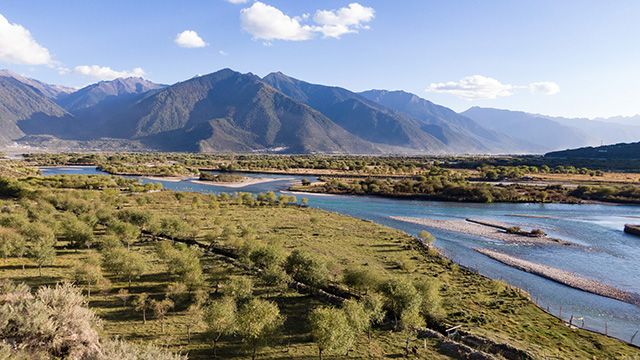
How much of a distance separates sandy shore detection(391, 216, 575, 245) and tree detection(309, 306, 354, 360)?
179ft

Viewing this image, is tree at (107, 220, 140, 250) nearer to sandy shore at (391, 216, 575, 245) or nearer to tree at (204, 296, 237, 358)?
tree at (204, 296, 237, 358)

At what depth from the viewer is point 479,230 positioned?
71312 millimetres

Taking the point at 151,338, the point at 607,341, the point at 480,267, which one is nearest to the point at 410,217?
the point at 480,267

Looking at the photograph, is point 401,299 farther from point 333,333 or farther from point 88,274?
point 88,274

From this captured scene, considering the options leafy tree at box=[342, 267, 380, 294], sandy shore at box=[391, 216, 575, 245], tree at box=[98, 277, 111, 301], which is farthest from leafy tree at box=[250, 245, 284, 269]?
sandy shore at box=[391, 216, 575, 245]

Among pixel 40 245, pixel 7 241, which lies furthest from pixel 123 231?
pixel 7 241

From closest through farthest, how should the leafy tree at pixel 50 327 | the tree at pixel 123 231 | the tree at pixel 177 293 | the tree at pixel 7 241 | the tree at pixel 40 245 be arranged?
the leafy tree at pixel 50 327 < the tree at pixel 177 293 < the tree at pixel 40 245 < the tree at pixel 7 241 < the tree at pixel 123 231

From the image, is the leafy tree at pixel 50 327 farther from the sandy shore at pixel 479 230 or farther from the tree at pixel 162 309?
the sandy shore at pixel 479 230

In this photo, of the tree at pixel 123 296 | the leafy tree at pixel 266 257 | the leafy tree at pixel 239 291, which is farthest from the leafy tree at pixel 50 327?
the leafy tree at pixel 266 257

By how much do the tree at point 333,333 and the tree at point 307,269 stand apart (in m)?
11.4

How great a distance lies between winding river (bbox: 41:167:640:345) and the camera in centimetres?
3650

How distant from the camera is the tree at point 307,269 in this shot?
34500 millimetres

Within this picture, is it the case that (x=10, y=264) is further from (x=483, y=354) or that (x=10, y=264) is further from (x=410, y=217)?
(x=410, y=217)

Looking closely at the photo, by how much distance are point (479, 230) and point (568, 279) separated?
89.1 ft
